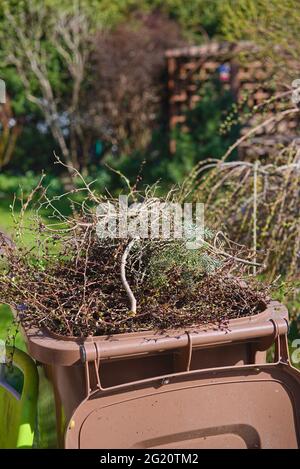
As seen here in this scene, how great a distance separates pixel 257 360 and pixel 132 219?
1.70ft

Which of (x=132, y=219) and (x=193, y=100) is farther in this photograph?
(x=193, y=100)

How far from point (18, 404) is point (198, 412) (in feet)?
1.63

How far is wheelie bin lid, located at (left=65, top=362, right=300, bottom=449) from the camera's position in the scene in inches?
61.8

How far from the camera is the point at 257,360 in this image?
1770 millimetres

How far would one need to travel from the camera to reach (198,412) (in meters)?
1.64

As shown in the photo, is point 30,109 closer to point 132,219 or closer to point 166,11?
point 166,11

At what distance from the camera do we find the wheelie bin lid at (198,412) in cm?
157

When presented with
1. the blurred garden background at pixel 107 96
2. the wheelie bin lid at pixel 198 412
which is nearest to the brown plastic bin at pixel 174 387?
the wheelie bin lid at pixel 198 412

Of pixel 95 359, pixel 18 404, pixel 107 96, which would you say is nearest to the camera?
pixel 95 359

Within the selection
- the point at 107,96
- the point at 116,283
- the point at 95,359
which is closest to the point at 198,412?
the point at 95,359

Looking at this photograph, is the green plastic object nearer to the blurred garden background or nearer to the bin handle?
the bin handle

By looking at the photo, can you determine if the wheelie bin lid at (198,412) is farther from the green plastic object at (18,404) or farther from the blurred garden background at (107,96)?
the blurred garden background at (107,96)

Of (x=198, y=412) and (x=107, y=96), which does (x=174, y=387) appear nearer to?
(x=198, y=412)
